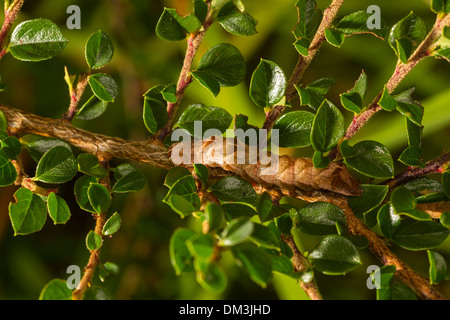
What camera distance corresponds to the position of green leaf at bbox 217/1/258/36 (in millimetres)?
510

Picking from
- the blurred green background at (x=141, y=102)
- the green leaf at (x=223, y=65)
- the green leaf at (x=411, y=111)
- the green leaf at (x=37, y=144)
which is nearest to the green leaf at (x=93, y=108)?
the green leaf at (x=37, y=144)

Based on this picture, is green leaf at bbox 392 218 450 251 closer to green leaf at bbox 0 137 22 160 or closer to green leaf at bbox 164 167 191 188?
green leaf at bbox 164 167 191 188

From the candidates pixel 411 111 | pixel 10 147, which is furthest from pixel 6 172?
pixel 411 111

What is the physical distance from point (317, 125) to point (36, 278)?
1.17 m

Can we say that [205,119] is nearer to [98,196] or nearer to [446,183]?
[98,196]

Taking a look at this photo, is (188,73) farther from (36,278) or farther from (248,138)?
(36,278)

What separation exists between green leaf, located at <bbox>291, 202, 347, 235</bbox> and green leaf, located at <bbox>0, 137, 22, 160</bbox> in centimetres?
33

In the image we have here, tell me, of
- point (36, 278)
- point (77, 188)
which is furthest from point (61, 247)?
point (77, 188)

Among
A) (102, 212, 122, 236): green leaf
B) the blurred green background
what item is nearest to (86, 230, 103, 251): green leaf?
(102, 212, 122, 236): green leaf

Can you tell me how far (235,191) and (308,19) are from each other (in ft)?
0.75

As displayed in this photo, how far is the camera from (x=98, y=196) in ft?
1.66

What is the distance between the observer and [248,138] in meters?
0.56

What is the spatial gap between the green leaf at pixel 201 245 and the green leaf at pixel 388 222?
0.21 meters

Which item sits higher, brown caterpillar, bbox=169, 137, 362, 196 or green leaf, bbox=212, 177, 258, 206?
brown caterpillar, bbox=169, 137, 362, 196
